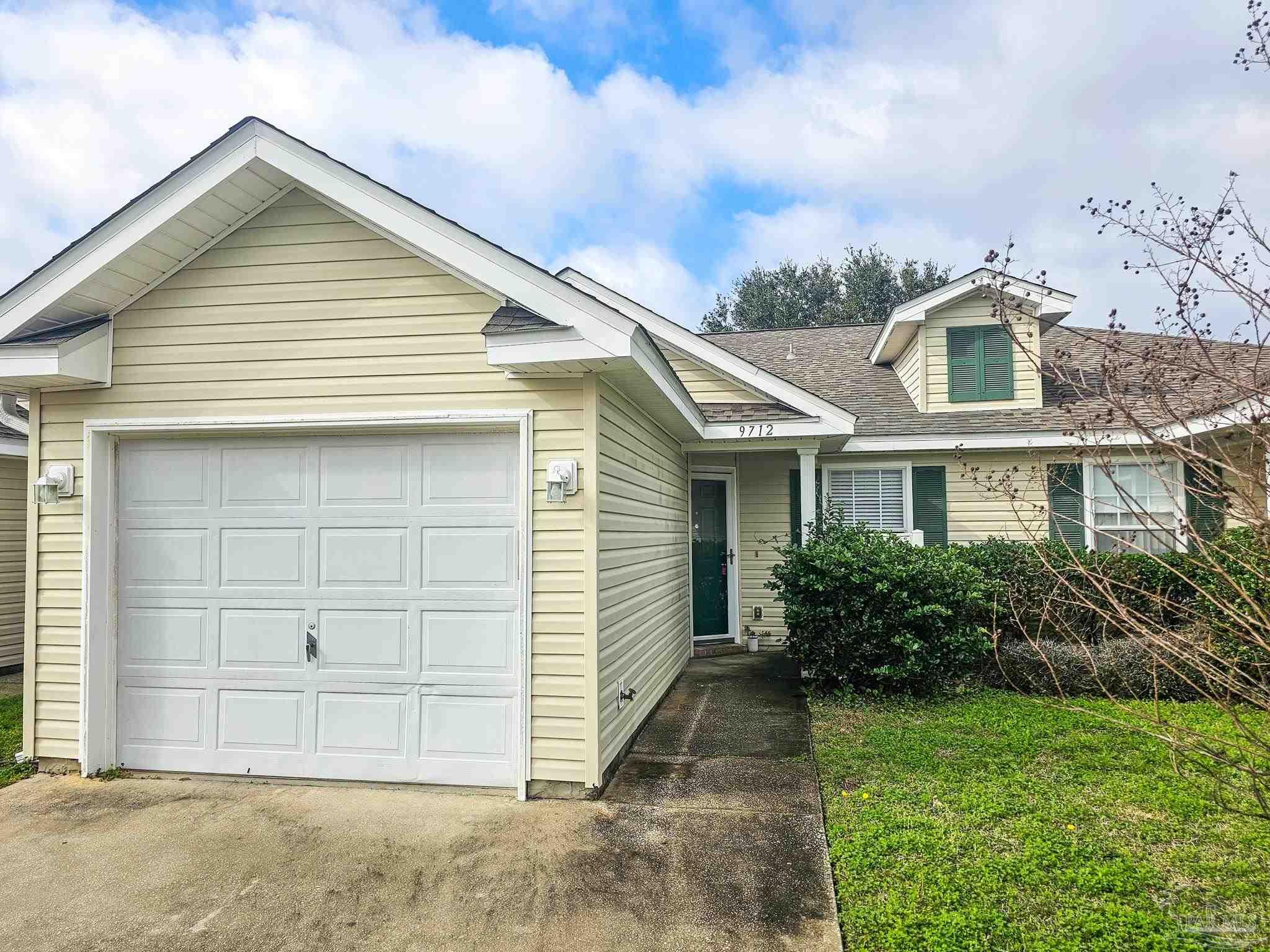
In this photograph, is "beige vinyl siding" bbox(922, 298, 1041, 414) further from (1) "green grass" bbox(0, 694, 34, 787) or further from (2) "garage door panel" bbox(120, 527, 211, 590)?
(1) "green grass" bbox(0, 694, 34, 787)

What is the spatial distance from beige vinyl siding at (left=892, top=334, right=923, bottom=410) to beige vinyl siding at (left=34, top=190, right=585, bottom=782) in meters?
7.21

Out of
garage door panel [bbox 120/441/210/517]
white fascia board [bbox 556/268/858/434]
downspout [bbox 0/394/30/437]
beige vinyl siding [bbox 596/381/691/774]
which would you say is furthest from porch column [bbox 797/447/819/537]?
downspout [bbox 0/394/30/437]

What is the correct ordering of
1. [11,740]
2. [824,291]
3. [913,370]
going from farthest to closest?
[824,291], [913,370], [11,740]

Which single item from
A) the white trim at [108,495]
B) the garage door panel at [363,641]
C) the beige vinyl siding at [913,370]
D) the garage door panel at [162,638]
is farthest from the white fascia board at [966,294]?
the garage door panel at [162,638]

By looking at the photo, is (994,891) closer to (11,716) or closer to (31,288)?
(31,288)

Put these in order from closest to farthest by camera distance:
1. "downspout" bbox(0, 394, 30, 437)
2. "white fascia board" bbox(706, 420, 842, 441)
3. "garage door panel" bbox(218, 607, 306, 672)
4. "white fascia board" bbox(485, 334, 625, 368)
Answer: "white fascia board" bbox(485, 334, 625, 368), "garage door panel" bbox(218, 607, 306, 672), "downspout" bbox(0, 394, 30, 437), "white fascia board" bbox(706, 420, 842, 441)

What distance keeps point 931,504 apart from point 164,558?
848cm

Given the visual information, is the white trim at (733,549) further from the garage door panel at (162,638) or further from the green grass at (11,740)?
the green grass at (11,740)

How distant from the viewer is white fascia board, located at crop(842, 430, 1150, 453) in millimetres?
9312

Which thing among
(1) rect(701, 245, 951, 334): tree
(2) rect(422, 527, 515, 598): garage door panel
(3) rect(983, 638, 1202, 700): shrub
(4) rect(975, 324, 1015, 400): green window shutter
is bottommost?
(3) rect(983, 638, 1202, 700): shrub

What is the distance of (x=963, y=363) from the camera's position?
34.0 feet

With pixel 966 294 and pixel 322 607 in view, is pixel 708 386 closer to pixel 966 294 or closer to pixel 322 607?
pixel 966 294

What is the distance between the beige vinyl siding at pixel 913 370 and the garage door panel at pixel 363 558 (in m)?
7.86

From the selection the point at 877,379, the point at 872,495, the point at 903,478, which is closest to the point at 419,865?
the point at 872,495
